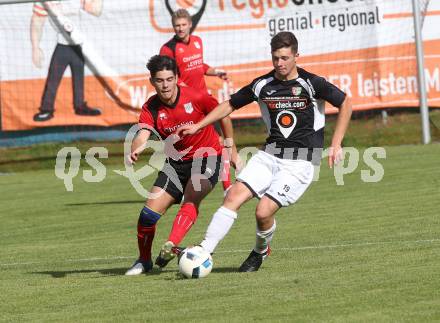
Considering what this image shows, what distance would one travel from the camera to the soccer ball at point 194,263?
27.9 feet

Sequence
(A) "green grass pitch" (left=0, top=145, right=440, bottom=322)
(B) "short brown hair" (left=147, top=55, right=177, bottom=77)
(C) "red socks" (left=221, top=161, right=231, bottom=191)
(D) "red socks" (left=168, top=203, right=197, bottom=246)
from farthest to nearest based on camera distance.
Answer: (C) "red socks" (left=221, top=161, right=231, bottom=191), (B) "short brown hair" (left=147, top=55, right=177, bottom=77), (D) "red socks" (left=168, top=203, right=197, bottom=246), (A) "green grass pitch" (left=0, top=145, right=440, bottom=322)

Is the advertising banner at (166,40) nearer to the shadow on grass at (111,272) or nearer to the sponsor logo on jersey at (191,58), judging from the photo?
the sponsor logo on jersey at (191,58)

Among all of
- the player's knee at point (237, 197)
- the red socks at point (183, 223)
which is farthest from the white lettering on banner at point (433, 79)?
the player's knee at point (237, 197)

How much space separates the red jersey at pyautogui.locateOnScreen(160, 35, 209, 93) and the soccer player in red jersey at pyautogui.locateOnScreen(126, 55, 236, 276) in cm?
532

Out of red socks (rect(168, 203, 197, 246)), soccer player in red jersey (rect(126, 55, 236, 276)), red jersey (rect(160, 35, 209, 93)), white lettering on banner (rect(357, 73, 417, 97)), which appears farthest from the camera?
white lettering on banner (rect(357, 73, 417, 97))

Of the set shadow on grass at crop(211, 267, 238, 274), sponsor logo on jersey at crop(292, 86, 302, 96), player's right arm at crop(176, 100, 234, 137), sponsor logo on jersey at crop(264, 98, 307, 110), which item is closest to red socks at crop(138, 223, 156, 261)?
shadow on grass at crop(211, 267, 238, 274)

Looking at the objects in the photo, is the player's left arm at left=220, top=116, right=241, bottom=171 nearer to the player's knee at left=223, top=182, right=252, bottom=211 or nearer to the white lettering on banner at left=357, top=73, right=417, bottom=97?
the player's knee at left=223, top=182, right=252, bottom=211

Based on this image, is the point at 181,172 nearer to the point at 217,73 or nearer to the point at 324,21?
the point at 217,73

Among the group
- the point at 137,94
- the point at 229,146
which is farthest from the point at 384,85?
the point at 229,146

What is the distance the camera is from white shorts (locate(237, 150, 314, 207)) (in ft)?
28.8

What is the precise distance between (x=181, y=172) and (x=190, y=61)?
5702 mm

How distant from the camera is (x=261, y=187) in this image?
28.9 ft

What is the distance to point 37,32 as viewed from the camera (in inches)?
803

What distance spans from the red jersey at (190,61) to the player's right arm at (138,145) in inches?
222
